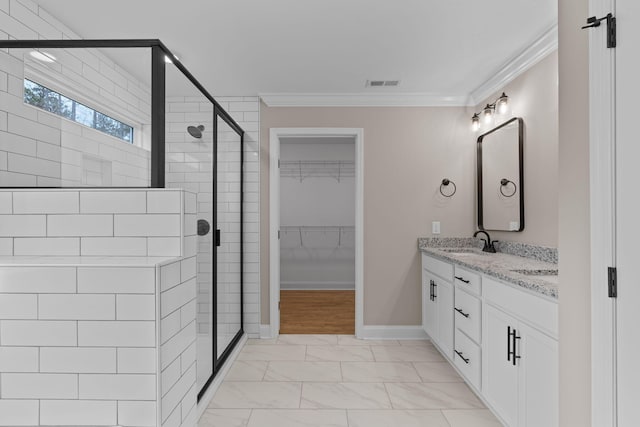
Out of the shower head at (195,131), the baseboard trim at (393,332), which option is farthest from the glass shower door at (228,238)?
the baseboard trim at (393,332)

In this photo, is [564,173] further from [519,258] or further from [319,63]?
[319,63]

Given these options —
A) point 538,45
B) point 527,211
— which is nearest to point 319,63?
point 538,45

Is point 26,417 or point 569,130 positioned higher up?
point 569,130

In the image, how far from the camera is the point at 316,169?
569cm

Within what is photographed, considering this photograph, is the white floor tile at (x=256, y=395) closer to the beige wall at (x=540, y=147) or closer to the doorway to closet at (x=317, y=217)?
the beige wall at (x=540, y=147)

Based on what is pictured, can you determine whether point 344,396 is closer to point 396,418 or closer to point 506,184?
point 396,418

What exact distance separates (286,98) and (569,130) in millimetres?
2678

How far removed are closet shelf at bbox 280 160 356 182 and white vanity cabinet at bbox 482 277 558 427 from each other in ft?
12.4

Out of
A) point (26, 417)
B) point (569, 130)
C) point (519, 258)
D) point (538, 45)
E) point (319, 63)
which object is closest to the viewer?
point (26, 417)

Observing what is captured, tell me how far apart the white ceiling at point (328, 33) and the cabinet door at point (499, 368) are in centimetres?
177

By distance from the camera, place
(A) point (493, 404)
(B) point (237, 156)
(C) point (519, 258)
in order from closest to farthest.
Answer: (A) point (493, 404) → (C) point (519, 258) → (B) point (237, 156)

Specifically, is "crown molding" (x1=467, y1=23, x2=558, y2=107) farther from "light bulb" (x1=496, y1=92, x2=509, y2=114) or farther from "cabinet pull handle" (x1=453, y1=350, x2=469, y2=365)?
"cabinet pull handle" (x1=453, y1=350, x2=469, y2=365)

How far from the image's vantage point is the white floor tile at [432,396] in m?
2.29

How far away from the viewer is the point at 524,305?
1.70 m
